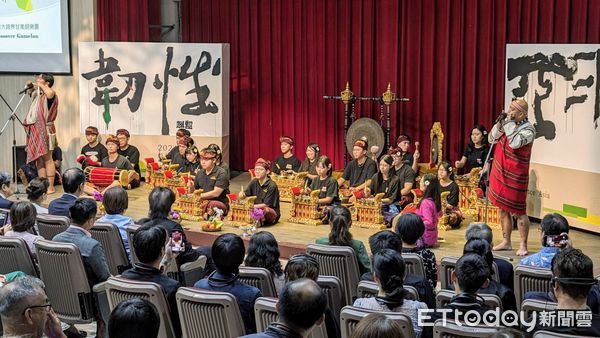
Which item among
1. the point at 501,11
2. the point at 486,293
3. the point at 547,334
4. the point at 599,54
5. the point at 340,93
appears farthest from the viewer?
the point at 340,93

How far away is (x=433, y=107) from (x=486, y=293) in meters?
6.77

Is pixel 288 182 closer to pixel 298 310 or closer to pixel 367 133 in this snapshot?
pixel 367 133

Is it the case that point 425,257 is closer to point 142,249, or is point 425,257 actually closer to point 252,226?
point 142,249

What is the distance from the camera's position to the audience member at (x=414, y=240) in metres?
5.16

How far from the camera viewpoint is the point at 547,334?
10.5 ft

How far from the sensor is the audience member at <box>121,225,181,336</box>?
4328 mm

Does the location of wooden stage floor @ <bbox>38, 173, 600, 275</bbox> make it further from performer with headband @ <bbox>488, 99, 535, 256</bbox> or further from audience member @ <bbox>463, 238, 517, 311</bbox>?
audience member @ <bbox>463, 238, 517, 311</bbox>

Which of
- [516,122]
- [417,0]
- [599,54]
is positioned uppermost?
[417,0]

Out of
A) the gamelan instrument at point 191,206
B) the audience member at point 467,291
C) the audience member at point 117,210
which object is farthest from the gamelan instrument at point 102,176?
the audience member at point 467,291

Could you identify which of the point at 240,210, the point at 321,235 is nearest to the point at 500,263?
the point at 321,235

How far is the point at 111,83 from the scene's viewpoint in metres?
11.4

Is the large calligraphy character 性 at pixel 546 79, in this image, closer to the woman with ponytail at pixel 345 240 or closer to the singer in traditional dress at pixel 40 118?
the woman with ponytail at pixel 345 240

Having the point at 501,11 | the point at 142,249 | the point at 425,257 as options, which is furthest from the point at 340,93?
the point at 142,249

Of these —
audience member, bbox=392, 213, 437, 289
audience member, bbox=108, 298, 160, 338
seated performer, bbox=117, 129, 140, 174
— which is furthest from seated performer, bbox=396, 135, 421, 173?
audience member, bbox=108, 298, 160, 338
